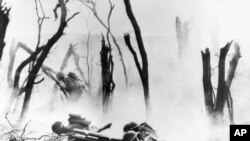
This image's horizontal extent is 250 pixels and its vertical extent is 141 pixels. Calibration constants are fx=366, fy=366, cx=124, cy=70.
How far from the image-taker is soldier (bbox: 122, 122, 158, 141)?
11.0 meters

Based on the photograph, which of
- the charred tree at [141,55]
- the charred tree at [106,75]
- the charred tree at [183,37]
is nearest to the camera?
the charred tree at [141,55]

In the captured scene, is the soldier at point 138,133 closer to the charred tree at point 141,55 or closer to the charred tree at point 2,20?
the charred tree at point 141,55

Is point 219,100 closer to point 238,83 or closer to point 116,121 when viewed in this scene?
point 116,121

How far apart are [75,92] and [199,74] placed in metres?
8.68

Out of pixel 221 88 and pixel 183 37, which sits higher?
pixel 183 37

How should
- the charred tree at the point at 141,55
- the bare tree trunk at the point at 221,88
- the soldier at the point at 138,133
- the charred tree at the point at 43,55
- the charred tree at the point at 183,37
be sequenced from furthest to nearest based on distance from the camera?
the charred tree at the point at 183,37, the charred tree at the point at 43,55, the charred tree at the point at 141,55, the bare tree trunk at the point at 221,88, the soldier at the point at 138,133

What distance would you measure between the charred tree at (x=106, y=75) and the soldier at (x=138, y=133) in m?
5.91

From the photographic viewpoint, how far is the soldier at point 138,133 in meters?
11.0

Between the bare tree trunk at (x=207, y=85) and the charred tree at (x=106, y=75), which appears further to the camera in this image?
the charred tree at (x=106, y=75)

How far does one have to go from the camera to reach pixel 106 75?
1814cm

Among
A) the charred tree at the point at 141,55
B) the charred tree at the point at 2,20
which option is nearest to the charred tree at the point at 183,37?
the charred tree at the point at 141,55

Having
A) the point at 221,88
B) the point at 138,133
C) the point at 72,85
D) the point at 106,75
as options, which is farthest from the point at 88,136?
the point at 72,85

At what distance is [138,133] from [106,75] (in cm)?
689

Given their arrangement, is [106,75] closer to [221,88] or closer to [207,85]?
[207,85]
